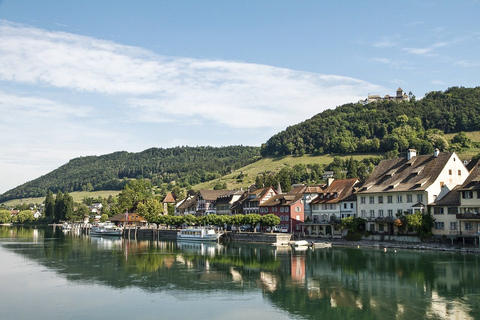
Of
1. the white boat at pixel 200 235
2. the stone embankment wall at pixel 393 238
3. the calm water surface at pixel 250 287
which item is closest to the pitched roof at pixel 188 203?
the white boat at pixel 200 235

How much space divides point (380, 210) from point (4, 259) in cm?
5498

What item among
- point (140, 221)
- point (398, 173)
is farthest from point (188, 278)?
point (140, 221)

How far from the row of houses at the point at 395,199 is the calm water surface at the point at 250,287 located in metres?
7.71

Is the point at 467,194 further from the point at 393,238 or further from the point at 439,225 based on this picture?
the point at 393,238

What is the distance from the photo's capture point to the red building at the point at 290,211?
318 ft

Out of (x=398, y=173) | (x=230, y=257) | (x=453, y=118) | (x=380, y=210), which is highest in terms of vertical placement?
(x=453, y=118)

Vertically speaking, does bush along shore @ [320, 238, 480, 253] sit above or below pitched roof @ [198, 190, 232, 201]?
below

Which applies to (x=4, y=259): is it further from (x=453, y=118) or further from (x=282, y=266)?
(x=453, y=118)

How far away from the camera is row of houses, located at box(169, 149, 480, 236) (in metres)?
66.5

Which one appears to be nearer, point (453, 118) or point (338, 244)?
point (338, 244)

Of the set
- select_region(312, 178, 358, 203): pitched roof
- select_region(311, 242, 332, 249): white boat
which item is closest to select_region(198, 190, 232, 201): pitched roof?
select_region(312, 178, 358, 203): pitched roof

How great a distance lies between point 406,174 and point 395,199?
4.68 m

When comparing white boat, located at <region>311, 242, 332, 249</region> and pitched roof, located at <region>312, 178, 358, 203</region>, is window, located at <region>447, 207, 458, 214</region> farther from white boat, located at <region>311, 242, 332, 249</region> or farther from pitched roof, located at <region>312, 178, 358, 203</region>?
pitched roof, located at <region>312, 178, 358, 203</region>

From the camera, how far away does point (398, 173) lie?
78312mm
